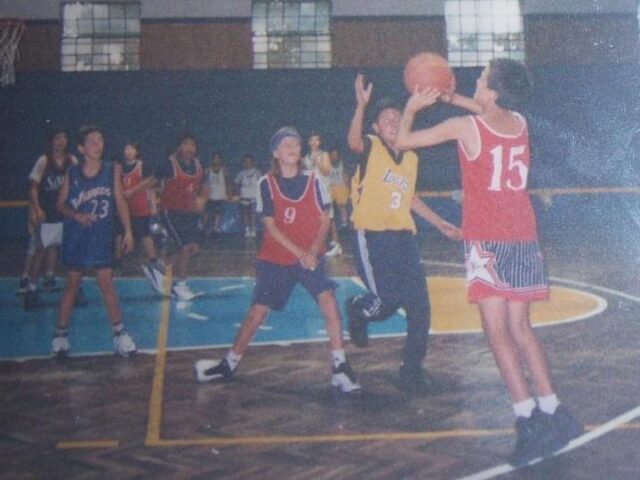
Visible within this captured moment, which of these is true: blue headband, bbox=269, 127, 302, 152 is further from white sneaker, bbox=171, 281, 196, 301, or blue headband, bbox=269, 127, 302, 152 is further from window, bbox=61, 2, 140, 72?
window, bbox=61, 2, 140, 72

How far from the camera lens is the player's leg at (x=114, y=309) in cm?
594

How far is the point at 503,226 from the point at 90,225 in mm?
3086

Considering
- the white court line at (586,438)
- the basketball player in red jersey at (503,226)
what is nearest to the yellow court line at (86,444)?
the white court line at (586,438)

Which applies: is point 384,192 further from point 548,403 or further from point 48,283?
point 48,283

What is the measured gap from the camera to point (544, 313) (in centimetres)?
746

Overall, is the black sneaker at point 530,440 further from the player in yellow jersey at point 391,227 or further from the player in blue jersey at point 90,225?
the player in blue jersey at point 90,225

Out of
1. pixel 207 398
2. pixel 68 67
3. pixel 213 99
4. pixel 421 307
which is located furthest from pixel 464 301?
pixel 68 67

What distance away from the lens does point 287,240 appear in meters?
5.02

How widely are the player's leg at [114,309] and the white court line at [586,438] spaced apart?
10.3 ft

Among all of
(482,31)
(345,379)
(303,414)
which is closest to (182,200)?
(345,379)

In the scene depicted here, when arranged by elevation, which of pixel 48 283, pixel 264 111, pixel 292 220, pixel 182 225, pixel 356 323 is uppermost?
pixel 264 111

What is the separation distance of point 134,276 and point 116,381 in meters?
5.68

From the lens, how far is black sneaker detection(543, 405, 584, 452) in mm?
3745

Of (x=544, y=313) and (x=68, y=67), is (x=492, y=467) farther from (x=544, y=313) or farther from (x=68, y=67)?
(x=68, y=67)
